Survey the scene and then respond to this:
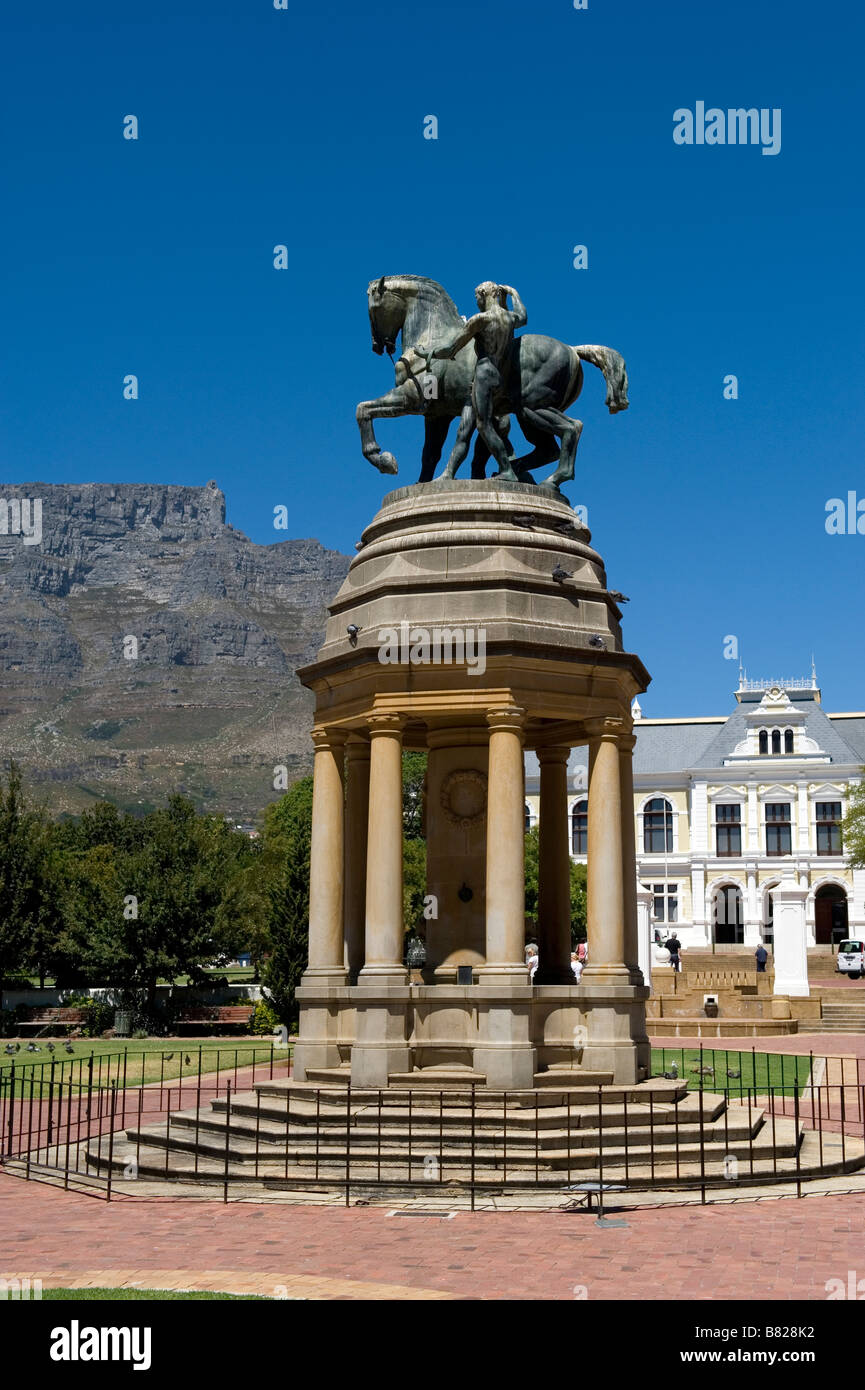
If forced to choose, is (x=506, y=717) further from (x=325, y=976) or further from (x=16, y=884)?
(x=16, y=884)

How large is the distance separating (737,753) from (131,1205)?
272 feet

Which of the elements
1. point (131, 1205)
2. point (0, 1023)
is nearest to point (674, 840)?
point (0, 1023)

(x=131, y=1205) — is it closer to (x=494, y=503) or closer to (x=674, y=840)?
(x=494, y=503)

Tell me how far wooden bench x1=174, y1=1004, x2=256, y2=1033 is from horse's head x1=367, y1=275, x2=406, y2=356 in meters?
34.4

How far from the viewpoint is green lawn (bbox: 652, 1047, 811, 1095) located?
87.8ft

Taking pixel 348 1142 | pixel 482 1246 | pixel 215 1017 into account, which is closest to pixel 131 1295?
pixel 482 1246

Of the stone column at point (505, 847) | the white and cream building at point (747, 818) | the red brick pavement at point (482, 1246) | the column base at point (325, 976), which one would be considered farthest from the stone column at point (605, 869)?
the white and cream building at point (747, 818)

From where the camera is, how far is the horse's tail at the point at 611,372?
23031mm

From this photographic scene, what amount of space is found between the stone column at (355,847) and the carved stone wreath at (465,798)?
1.52 m

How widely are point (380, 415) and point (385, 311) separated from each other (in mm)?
1689

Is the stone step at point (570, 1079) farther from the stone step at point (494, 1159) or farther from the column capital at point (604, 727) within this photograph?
the column capital at point (604, 727)

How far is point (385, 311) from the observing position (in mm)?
22734

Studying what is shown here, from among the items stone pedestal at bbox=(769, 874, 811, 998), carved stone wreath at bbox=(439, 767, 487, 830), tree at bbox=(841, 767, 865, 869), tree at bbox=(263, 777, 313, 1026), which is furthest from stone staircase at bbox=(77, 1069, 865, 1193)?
tree at bbox=(841, 767, 865, 869)

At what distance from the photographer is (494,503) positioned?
832 inches
